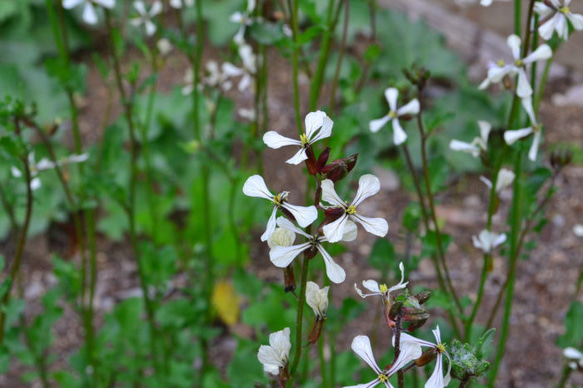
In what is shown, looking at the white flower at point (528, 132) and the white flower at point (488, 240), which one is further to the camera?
the white flower at point (488, 240)

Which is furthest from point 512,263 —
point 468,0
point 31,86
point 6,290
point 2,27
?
point 2,27

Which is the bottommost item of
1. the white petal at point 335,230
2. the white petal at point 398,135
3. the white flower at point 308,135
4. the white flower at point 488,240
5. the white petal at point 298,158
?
the white flower at point 488,240

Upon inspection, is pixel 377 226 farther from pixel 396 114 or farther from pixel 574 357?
pixel 574 357

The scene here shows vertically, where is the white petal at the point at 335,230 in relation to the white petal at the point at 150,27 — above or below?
below

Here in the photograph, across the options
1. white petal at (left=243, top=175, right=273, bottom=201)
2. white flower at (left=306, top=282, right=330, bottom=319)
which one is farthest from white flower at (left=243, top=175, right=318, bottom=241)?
white flower at (left=306, top=282, right=330, bottom=319)

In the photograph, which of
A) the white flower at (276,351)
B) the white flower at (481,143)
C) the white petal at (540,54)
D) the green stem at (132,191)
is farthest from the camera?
the green stem at (132,191)

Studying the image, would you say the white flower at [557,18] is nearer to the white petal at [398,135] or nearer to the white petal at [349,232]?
the white petal at [398,135]

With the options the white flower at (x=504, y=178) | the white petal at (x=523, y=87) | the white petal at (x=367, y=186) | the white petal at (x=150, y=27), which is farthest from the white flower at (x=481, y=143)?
the white petal at (x=150, y=27)

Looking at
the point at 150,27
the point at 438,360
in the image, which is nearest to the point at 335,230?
the point at 438,360
